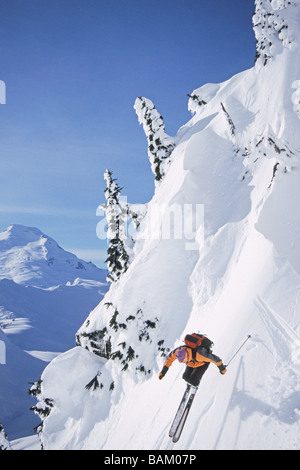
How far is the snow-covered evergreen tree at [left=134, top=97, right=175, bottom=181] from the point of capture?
24.1 m

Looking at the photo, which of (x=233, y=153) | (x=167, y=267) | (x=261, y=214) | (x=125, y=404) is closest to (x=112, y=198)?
(x=167, y=267)

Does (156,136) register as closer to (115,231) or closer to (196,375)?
(115,231)

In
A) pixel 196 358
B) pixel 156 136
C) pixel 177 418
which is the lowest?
pixel 177 418

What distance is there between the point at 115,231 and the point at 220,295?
41.6 ft

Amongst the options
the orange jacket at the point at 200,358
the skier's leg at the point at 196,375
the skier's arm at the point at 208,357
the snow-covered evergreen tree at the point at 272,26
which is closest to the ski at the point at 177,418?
the skier's leg at the point at 196,375

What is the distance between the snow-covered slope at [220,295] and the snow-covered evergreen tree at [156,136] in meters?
1.33

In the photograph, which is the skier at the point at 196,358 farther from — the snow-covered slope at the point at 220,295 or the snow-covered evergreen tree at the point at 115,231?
the snow-covered evergreen tree at the point at 115,231

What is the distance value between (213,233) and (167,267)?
382cm

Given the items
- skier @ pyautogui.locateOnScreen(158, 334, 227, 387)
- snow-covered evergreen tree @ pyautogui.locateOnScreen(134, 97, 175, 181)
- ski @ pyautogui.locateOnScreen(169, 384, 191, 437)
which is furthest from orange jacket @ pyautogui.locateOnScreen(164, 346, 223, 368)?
snow-covered evergreen tree @ pyautogui.locateOnScreen(134, 97, 175, 181)

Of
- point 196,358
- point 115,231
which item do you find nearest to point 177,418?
point 196,358

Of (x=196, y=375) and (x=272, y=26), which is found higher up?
(x=272, y=26)

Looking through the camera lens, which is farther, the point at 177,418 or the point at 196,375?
the point at 196,375

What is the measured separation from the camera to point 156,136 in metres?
24.3

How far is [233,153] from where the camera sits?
18.7 m
